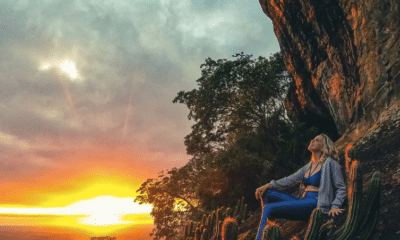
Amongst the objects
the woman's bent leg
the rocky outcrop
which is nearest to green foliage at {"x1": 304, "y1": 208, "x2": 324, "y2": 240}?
the woman's bent leg

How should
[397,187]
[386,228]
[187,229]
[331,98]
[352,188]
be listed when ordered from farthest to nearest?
[331,98] < [187,229] < [397,187] < [386,228] < [352,188]

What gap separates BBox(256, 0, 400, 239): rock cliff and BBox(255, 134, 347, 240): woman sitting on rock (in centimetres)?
94

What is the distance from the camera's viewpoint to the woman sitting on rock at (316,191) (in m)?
4.25

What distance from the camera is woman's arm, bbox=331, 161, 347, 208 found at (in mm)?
4161

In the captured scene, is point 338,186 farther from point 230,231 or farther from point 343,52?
point 343,52

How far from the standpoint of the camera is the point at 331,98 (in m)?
15.4

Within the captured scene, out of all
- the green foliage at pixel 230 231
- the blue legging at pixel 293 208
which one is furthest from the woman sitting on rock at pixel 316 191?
the green foliage at pixel 230 231

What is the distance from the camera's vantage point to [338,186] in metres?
4.26

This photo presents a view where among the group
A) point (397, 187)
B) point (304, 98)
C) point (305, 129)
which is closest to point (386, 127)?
point (397, 187)

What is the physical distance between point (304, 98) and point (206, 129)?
28.9 ft

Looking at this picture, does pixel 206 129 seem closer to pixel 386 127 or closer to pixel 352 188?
pixel 386 127

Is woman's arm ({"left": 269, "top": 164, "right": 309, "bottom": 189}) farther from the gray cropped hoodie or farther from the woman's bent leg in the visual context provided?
the gray cropped hoodie

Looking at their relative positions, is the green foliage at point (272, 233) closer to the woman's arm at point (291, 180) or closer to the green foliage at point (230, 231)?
the green foliage at point (230, 231)

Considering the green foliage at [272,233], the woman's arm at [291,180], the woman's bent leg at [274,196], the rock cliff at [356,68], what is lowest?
the green foliage at [272,233]
